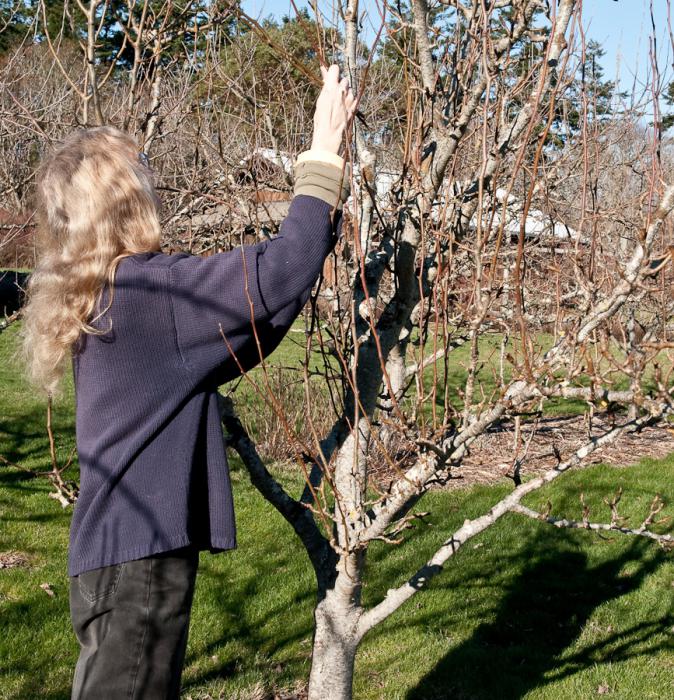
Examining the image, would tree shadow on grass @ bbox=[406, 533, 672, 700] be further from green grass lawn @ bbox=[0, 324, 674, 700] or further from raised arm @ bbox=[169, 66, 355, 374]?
raised arm @ bbox=[169, 66, 355, 374]

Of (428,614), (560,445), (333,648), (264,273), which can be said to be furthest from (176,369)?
(560,445)

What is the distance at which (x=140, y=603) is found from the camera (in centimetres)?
176

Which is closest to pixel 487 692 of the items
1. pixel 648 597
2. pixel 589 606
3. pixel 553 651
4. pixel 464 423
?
pixel 553 651

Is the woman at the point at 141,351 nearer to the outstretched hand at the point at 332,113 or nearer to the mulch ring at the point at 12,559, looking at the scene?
the outstretched hand at the point at 332,113

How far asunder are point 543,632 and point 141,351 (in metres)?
3.27

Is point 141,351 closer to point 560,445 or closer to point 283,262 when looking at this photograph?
point 283,262

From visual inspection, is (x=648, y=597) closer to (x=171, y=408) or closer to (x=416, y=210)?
(x=416, y=210)

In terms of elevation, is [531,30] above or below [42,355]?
above

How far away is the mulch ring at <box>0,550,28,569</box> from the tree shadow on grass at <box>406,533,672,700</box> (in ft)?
8.51

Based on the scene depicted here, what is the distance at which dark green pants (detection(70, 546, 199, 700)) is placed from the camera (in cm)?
175

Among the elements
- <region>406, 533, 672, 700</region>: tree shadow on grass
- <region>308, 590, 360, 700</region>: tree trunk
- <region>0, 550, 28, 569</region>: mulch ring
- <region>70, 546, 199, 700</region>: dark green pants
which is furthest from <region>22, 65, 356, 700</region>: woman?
<region>0, 550, 28, 569</region>: mulch ring

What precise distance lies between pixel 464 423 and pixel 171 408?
73 cm

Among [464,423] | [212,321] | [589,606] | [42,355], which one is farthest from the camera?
[589,606]

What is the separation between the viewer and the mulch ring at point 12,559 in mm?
4715
